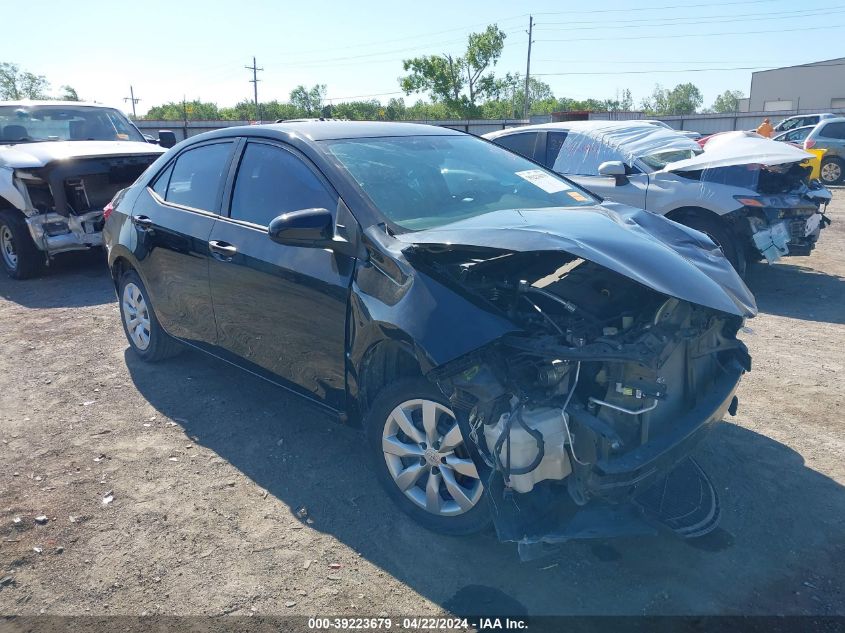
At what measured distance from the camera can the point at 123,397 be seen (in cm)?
479

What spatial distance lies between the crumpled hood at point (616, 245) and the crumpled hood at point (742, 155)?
12.8ft

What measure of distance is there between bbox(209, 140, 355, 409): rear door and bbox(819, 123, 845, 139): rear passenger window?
744 inches

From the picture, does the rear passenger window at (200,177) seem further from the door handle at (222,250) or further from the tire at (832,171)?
the tire at (832,171)

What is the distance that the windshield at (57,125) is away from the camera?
879 cm

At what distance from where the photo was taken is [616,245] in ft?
9.46

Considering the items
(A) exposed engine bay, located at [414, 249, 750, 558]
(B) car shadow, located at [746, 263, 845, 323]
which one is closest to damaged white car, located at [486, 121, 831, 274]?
(B) car shadow, located at [746, 263, 845, 323]

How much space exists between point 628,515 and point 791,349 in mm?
3429

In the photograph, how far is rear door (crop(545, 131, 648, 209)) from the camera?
7398mm

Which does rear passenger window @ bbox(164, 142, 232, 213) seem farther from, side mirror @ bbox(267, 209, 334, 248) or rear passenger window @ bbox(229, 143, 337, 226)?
side mirror @ bbox(267, 209, 334, 248)

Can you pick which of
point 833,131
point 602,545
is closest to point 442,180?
point 602,545

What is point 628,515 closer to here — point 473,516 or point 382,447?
point 473,516

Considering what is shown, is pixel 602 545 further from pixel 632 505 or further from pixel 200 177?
pixel 200 177

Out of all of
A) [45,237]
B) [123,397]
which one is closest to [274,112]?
[45,237]

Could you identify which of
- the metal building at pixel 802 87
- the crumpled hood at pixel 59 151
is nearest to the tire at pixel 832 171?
the crumpled hood at pixel 59 151
